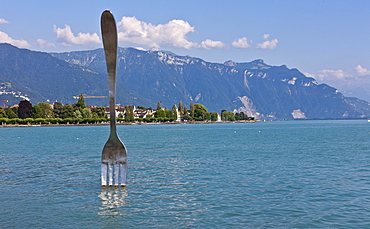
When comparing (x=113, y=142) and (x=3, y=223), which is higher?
(x=113, y=142)

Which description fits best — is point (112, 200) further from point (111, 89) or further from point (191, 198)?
point (111, 89)

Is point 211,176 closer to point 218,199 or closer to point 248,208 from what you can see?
point 218,199

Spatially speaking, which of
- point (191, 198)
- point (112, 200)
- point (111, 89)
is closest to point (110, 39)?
point (111, 89)

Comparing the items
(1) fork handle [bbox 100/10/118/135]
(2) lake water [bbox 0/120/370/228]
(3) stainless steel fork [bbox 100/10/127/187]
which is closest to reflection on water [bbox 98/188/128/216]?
(2) lake water [bbox 0/120/370/228]

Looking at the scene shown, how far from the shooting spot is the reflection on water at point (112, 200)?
747 inches

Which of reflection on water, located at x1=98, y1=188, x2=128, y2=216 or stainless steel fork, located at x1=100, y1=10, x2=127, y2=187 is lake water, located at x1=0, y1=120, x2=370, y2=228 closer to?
reflection on water, located at x1=98, y1=188, x2=128, y2=216

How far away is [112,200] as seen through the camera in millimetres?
21125

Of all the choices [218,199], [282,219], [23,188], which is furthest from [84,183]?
[282,219]

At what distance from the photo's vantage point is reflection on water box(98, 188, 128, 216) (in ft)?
62.3

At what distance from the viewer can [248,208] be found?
19203 mm

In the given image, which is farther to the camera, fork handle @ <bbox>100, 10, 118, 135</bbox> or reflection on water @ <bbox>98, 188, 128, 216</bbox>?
reflection on water @ <bbox>98, 188, 128, 216</bbox>

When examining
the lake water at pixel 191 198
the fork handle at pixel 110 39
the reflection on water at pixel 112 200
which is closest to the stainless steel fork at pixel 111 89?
the fork handle at pixel 110 39

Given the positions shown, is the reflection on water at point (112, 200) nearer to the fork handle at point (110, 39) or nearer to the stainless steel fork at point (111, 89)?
the stainless steel fork at point (111, 89)

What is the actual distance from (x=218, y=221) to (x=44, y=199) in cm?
899
